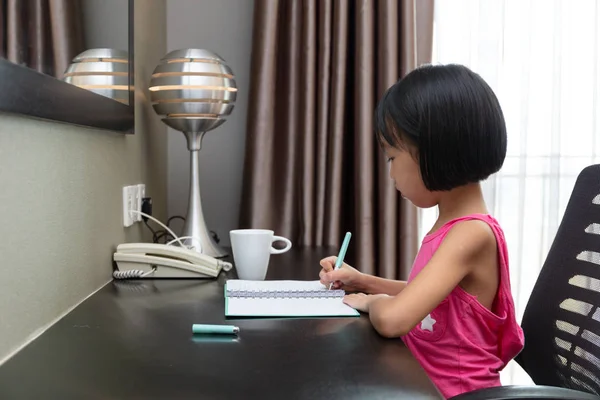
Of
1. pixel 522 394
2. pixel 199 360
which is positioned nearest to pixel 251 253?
pixel 199 360

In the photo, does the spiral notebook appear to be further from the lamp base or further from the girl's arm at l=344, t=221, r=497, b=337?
the lamp base

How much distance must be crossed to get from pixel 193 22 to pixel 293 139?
52 cm

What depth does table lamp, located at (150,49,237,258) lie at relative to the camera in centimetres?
156

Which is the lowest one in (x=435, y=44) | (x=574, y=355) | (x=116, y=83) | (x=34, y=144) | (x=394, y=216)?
(x=574, y=355)

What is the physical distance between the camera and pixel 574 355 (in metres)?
1.08

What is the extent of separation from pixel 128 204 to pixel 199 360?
0.73 m

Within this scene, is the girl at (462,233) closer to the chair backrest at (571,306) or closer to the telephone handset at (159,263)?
the chair backrest at (571,306)

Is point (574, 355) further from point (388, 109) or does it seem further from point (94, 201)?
point (94, 201)

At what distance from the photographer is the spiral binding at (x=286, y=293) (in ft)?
3.77

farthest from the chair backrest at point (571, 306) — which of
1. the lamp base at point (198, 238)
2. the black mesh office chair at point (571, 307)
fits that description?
the lamp base at point (198, 238)

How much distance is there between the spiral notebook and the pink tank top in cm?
18

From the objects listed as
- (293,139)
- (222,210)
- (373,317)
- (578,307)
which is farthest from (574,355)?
(222,210)

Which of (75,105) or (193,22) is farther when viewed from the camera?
(193,22)

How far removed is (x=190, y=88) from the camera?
1557 millimetres
